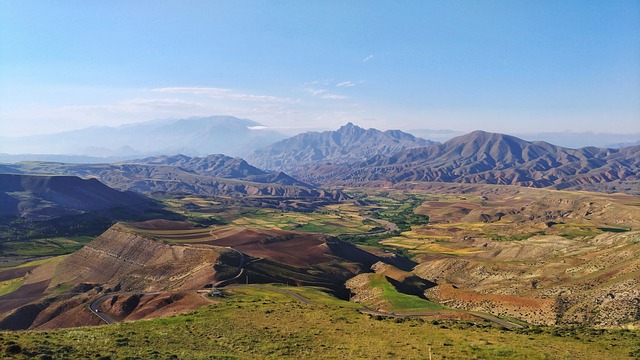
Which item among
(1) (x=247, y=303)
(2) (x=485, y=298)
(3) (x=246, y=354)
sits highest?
(3) (x=246, y=354)

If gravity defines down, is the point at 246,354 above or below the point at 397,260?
above

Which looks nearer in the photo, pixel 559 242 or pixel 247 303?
pixel 247 303

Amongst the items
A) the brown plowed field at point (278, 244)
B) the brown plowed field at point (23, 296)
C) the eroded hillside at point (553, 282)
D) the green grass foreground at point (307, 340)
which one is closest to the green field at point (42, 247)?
the brown plowed field at point (23, 296)

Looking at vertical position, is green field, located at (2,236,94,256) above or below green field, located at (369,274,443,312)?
below

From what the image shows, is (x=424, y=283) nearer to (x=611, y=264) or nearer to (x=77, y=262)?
(x=611, y=264)

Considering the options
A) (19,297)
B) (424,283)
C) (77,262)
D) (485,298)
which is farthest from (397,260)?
(19,297)

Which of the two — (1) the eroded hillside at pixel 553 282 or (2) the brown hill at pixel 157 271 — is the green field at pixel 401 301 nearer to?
(1) the eroded hillside at pixel 553 282

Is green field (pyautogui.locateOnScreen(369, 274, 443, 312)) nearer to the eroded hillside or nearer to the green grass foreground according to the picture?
the eroded hillside

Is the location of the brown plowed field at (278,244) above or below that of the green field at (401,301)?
below

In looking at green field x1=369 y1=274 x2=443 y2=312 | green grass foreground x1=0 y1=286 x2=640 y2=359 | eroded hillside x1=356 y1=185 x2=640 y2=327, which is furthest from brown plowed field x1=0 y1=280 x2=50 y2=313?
eroded hillside x1=356 y1=185 x2=640 y2=327
